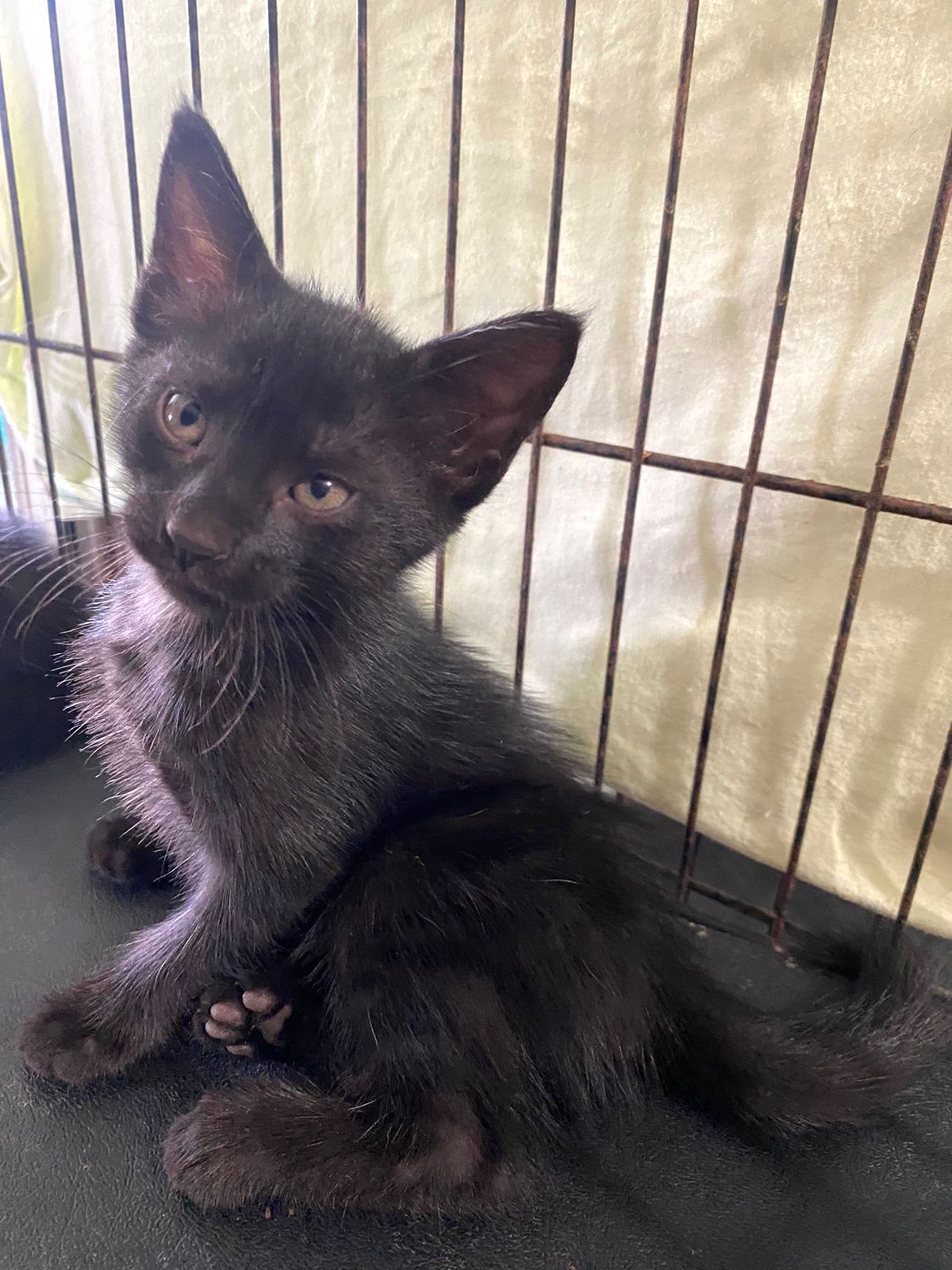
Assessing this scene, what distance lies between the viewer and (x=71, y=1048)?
2.63 feet

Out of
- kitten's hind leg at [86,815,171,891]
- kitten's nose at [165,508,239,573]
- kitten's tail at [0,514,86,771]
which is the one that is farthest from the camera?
kitten's tail at [0,514,86,771]

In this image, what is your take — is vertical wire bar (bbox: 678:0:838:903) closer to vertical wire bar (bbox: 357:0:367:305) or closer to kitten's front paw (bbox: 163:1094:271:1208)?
vertical wire bar (bbox: 357:0:367:305)

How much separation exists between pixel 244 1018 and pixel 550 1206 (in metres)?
0.31

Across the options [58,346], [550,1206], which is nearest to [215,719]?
[550,1206]

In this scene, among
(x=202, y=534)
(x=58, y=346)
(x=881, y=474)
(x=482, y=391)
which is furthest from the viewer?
(x=58, y=346)

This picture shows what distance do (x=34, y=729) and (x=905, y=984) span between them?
1144 mm

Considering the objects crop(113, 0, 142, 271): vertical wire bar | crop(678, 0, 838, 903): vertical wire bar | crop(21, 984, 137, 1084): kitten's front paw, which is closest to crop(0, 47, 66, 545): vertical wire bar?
crop(113, 0, 142, 271): vertical wire bar

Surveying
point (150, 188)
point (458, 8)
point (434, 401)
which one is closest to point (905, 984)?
point (434, 401)

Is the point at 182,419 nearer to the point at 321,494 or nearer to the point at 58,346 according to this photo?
the point at 321,494

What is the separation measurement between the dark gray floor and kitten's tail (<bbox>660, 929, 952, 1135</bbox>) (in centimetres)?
4

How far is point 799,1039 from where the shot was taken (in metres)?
0.82

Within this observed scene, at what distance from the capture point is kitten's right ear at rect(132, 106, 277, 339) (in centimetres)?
72

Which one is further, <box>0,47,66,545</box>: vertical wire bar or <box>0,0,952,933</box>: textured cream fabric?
<box>0,47,66,545</box>: vertical wire bar

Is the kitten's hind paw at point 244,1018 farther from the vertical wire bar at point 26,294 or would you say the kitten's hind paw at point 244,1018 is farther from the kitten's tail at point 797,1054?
the vertical wire bar at point 26,294
